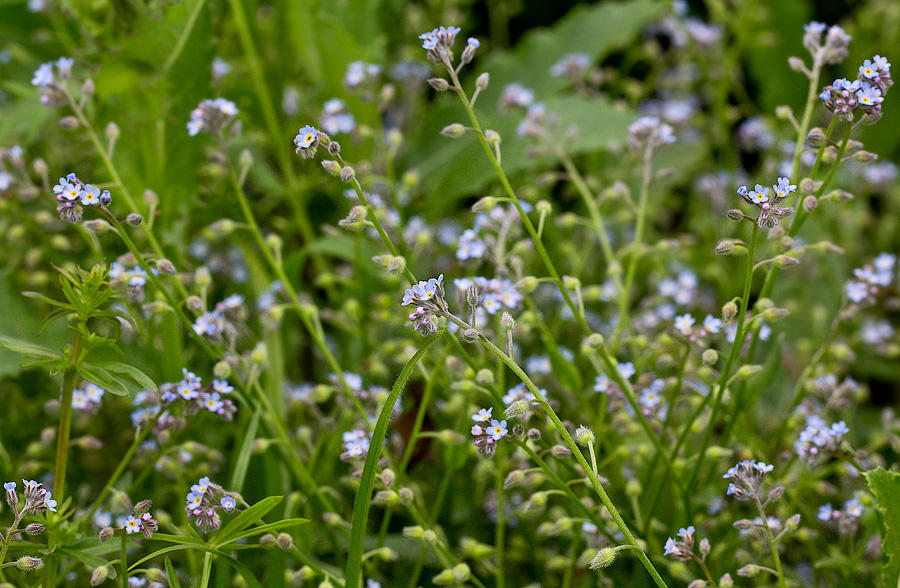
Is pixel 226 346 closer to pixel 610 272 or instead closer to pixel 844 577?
pixel 610 272

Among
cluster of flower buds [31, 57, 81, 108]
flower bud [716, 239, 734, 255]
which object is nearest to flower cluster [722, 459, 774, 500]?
flower bud [716, 239, 734, 255]

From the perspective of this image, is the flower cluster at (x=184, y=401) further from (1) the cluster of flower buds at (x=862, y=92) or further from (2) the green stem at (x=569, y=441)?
(1) the cluster of flower buds at (x=862, y=92)

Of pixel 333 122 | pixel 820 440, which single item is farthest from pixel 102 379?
pixel 820 440

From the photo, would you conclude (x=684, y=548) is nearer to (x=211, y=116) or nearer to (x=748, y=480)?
(x=748, y=480)

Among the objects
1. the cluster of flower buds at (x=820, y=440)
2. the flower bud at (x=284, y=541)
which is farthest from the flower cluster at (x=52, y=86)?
the cluster of flower buds at (x=820, y=440)

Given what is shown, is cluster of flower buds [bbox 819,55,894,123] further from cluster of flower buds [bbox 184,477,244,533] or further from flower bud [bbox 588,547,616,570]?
cluster of flower buds [bbox 184,477,244,533]

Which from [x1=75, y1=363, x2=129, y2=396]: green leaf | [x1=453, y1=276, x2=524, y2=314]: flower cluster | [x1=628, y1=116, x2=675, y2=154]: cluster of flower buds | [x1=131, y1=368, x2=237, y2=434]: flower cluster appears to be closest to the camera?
[x1=75, y1=363, x2=129, y2=396]: green leaf

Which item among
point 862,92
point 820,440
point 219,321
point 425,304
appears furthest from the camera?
point 219,321
